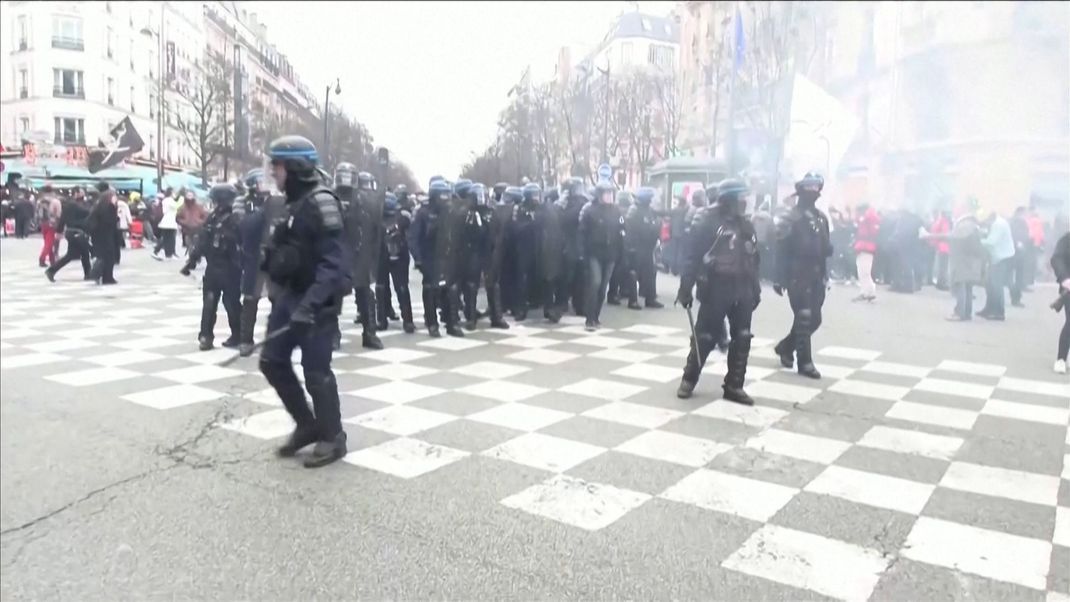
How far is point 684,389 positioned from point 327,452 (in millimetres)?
1676

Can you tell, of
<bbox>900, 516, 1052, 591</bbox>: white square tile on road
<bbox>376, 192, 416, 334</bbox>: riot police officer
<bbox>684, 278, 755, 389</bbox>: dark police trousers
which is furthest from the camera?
<bbox>376, 192, 416, 334</bbox>: riot police officer

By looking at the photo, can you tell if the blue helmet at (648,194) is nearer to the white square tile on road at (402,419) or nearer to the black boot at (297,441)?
the black boot at (297,441)

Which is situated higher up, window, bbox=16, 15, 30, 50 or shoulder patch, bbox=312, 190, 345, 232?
window, bbox=16, 15, 30, 50

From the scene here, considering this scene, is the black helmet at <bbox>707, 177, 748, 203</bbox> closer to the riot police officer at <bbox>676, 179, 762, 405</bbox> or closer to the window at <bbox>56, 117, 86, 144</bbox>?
the riot police officer at <bbox>676, 179, 762, 405</bbox>

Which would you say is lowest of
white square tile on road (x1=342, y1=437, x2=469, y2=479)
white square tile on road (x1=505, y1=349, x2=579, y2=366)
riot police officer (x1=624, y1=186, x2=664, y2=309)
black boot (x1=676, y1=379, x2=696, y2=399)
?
white square tile on road (x1=342, y1=437, x2=469, y2=479)

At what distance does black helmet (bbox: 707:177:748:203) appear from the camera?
5.39 ft

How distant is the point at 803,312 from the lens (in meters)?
2.55

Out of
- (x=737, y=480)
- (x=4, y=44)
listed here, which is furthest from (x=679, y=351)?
(x=4, y=44)

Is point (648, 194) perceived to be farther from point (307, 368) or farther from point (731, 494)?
point (731, 494)

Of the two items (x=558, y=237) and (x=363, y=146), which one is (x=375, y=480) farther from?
(x=363, y=146)

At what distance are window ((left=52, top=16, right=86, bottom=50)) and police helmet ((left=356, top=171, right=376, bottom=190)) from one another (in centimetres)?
63

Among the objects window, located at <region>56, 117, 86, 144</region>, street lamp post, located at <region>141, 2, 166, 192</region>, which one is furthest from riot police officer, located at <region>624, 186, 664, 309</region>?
window, located at <region>56, 117, 86, 144</region>

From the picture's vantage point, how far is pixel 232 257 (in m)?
2.66

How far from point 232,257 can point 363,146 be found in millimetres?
1344
